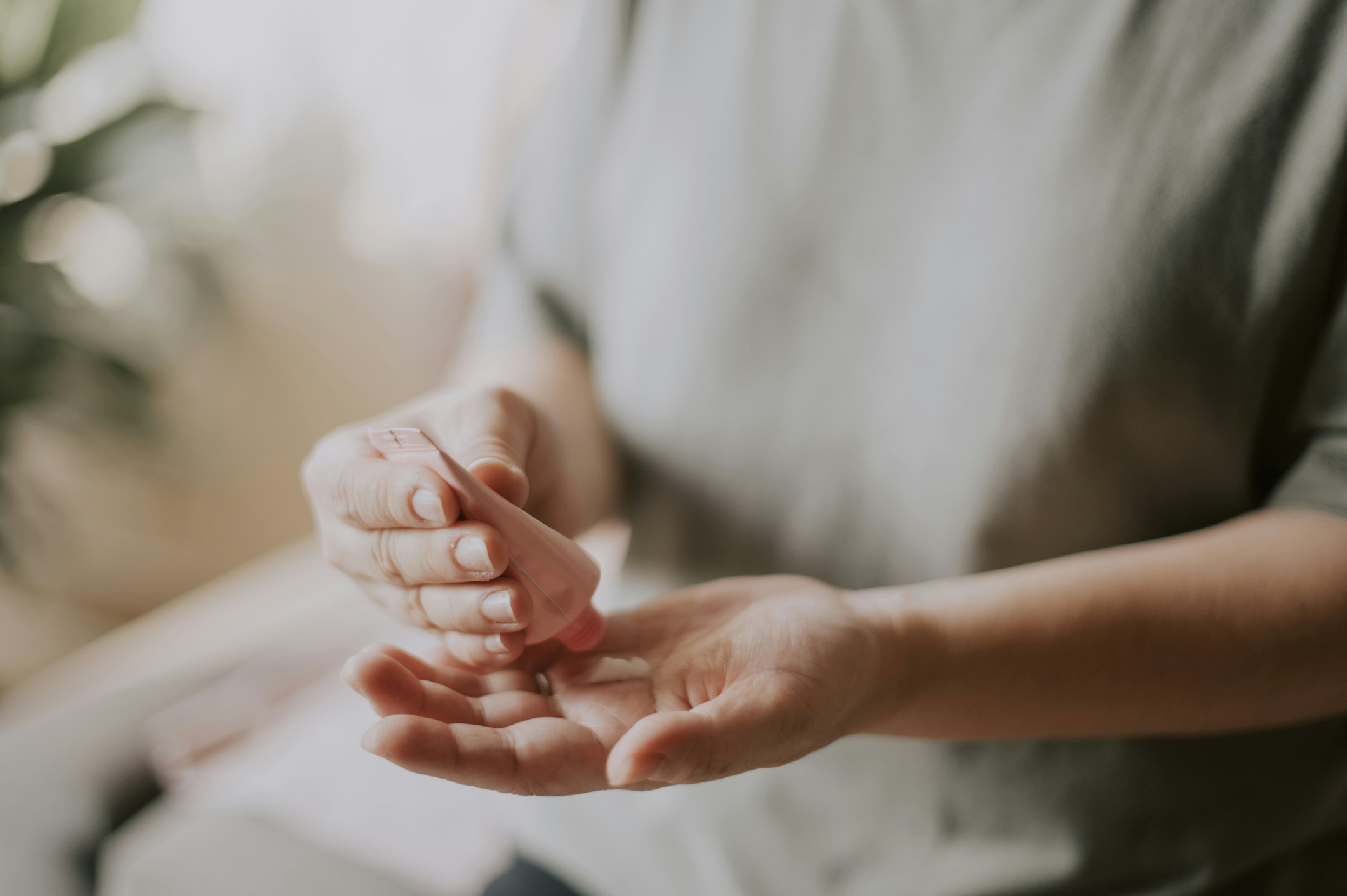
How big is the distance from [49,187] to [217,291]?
28cm

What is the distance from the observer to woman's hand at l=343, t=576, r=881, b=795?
0.30 meters

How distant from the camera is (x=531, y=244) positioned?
2.15ft

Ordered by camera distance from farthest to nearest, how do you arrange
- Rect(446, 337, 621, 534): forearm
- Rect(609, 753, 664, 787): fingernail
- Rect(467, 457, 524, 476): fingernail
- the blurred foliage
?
the blurred foliage
Rect(446, 337, 621, 534): forearm
Rect(467, 457, 524, 476): fingernail
Rect(609, 753, 664, 787): fingernail

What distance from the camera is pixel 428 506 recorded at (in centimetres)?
35

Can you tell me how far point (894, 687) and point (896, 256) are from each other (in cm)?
25

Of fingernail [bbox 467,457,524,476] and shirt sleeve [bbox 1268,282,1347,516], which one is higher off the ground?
fingernail [bbox 467,457,524,476]

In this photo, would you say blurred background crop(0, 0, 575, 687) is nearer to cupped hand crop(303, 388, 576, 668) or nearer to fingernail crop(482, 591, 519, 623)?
cupped hand crop(303, 388, 576, 668)

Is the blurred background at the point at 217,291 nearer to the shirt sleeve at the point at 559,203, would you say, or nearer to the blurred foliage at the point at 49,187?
the blurred foliage at the point at 49,187

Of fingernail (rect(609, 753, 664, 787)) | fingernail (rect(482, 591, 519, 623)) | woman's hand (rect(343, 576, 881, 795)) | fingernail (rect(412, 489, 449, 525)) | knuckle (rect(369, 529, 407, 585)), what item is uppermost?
fingernail (rect(412, 489, 449, 525))

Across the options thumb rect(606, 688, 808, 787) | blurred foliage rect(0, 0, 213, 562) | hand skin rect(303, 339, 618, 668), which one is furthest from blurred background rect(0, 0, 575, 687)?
thumb rect(606, 688, 808, 787)

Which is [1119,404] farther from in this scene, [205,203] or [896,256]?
[205,203]

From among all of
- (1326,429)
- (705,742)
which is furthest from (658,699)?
(1326,429)

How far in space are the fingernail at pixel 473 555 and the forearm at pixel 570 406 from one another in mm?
176

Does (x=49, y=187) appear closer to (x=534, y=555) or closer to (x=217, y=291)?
(x=217, y=291)
